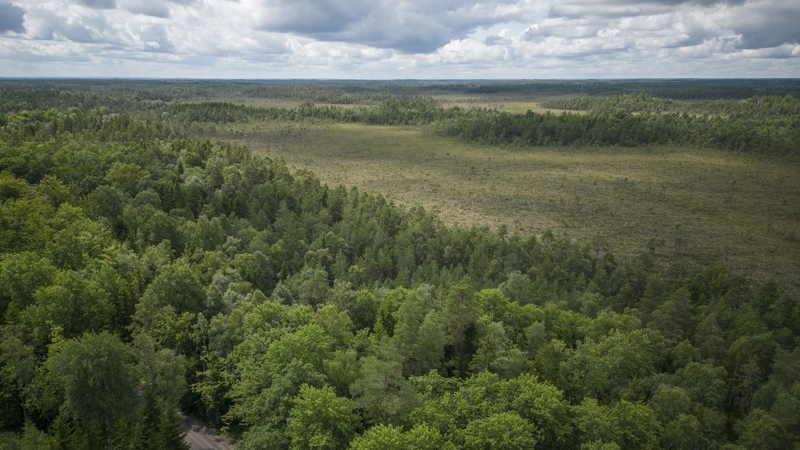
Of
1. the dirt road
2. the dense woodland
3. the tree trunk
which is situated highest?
the dense woodland

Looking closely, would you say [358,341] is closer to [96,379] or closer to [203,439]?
[203,439]

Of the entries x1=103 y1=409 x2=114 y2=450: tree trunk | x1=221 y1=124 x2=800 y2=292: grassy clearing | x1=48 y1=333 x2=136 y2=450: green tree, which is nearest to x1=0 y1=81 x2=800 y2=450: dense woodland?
x1=48 y1=333 x2=136 y2=450: green tree

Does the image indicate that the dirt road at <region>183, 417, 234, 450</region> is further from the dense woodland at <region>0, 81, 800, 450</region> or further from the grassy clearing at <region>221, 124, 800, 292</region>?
the grassy clearing at <region>221, 124, 800, 292</region>

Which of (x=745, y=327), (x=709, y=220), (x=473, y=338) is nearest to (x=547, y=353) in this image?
(x=473, y=338)

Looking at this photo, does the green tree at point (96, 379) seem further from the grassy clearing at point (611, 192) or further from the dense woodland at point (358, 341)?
the grassy clearing at point (611, 192)

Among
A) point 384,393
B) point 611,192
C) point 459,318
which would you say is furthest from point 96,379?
point 611,192
